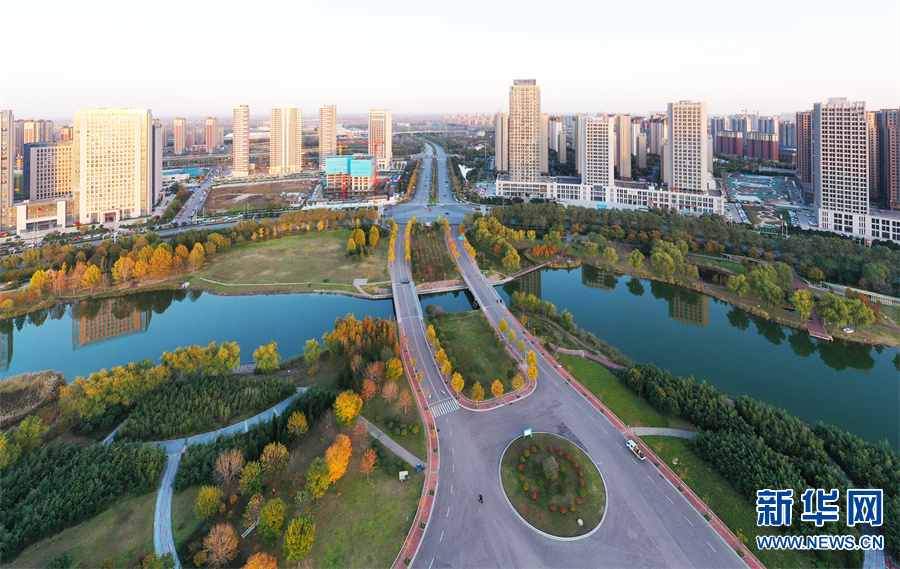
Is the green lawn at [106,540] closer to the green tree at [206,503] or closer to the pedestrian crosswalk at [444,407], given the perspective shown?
the green tree at [206,503]

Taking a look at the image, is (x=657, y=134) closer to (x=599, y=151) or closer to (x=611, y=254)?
(x=599, y=151)

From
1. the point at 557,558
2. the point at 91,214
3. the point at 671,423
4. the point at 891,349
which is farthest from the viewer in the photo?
the point at 91,214

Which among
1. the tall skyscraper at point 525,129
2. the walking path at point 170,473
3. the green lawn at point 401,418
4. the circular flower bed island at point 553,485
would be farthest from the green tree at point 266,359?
the tall skyscraper at point 525,129

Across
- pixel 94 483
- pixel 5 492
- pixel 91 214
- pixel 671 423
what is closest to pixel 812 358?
pixel 671 423

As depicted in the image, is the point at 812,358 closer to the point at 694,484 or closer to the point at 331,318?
the point at 694,484

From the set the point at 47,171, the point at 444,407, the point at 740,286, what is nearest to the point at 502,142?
the point at 740,286
